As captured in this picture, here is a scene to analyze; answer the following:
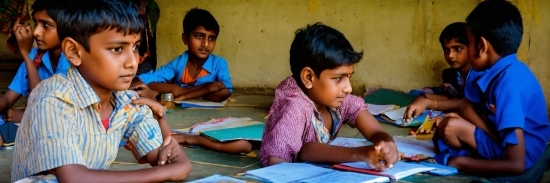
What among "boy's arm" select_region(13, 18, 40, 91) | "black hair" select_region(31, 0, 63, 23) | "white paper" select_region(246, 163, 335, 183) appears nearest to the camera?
"white paper" select_region(246, 163, 335, 183)

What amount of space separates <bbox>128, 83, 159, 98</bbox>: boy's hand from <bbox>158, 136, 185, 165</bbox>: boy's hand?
2.08 meters

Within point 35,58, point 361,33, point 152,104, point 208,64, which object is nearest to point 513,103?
point 152,104

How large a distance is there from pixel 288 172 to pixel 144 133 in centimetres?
51

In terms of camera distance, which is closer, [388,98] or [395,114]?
[395,114]

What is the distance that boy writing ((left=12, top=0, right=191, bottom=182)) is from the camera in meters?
1.77

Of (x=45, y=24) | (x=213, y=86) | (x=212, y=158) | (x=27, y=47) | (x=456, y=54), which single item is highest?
(x=45, y=24)

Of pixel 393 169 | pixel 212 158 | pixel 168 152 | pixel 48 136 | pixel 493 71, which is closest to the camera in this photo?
pixel 48 136

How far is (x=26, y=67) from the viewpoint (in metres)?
3.36

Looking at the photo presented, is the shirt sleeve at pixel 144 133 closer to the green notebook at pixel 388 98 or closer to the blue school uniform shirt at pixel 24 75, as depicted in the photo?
the blue school uniform shirt at pixel 24 75

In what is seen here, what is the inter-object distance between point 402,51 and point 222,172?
3.08 m

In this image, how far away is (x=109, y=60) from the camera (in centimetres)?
191

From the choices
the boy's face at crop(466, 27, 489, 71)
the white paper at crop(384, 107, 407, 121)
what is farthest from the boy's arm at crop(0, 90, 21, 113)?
the boy's face at crop(466, 27, 489, 71)

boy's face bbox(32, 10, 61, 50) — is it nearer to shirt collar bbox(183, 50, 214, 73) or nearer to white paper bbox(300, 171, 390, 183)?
shirt collar bbox(183, 50, 214, 73)

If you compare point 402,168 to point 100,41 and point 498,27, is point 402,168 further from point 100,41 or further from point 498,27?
→ point 100,41
